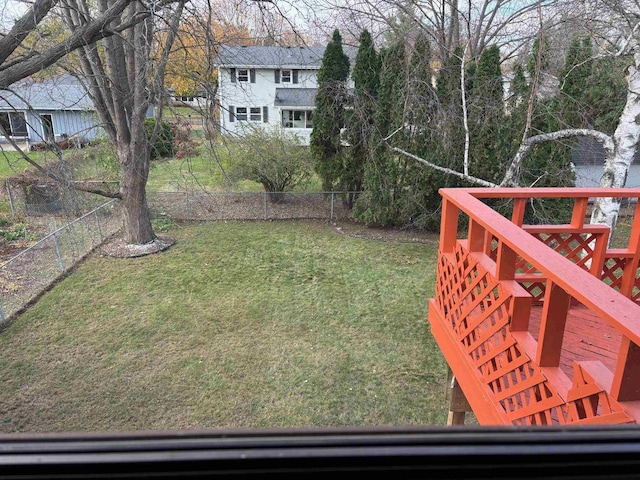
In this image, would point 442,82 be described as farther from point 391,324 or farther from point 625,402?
point 625,402

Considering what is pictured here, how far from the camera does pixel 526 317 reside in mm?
2039

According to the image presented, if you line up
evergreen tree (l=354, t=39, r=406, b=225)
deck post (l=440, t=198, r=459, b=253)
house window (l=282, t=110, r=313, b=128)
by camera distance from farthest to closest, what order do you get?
1. house window (l=282, t=110, r=313, b=128)
2. evergreen tree (l=354, t=39, r=406, b=225)
3. deck post (l=440, t=198, r=459, b=253)

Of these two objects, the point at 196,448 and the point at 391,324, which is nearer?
the point at 196,448

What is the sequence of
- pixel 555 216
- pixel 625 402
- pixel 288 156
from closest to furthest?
pixel 625 402 < pixel 555 216 < pixel 288 156

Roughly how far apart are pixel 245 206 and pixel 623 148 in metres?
7.80

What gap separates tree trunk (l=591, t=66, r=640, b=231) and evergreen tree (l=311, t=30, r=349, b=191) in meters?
5.57

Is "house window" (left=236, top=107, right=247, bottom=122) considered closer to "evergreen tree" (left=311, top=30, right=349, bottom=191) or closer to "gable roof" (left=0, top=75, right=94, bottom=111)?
"evergreen tree" (left=311, top=30, right=349, bottom=191)

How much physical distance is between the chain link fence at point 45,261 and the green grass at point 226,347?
262 mm

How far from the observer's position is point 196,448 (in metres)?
0.59

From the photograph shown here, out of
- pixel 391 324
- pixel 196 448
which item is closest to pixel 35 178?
pixel 391 324

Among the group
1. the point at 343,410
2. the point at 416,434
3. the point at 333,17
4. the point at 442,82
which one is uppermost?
the point at 333,17

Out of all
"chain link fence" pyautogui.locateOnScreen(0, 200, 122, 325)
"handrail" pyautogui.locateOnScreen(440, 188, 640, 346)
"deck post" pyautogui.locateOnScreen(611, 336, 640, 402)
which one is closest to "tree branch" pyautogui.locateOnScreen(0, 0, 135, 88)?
"chain link fence" pyautogui.locateOnScreen(0, 200, 122, 325)

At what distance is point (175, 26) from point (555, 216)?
26.5 ft

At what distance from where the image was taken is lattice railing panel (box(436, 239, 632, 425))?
5.15ft
